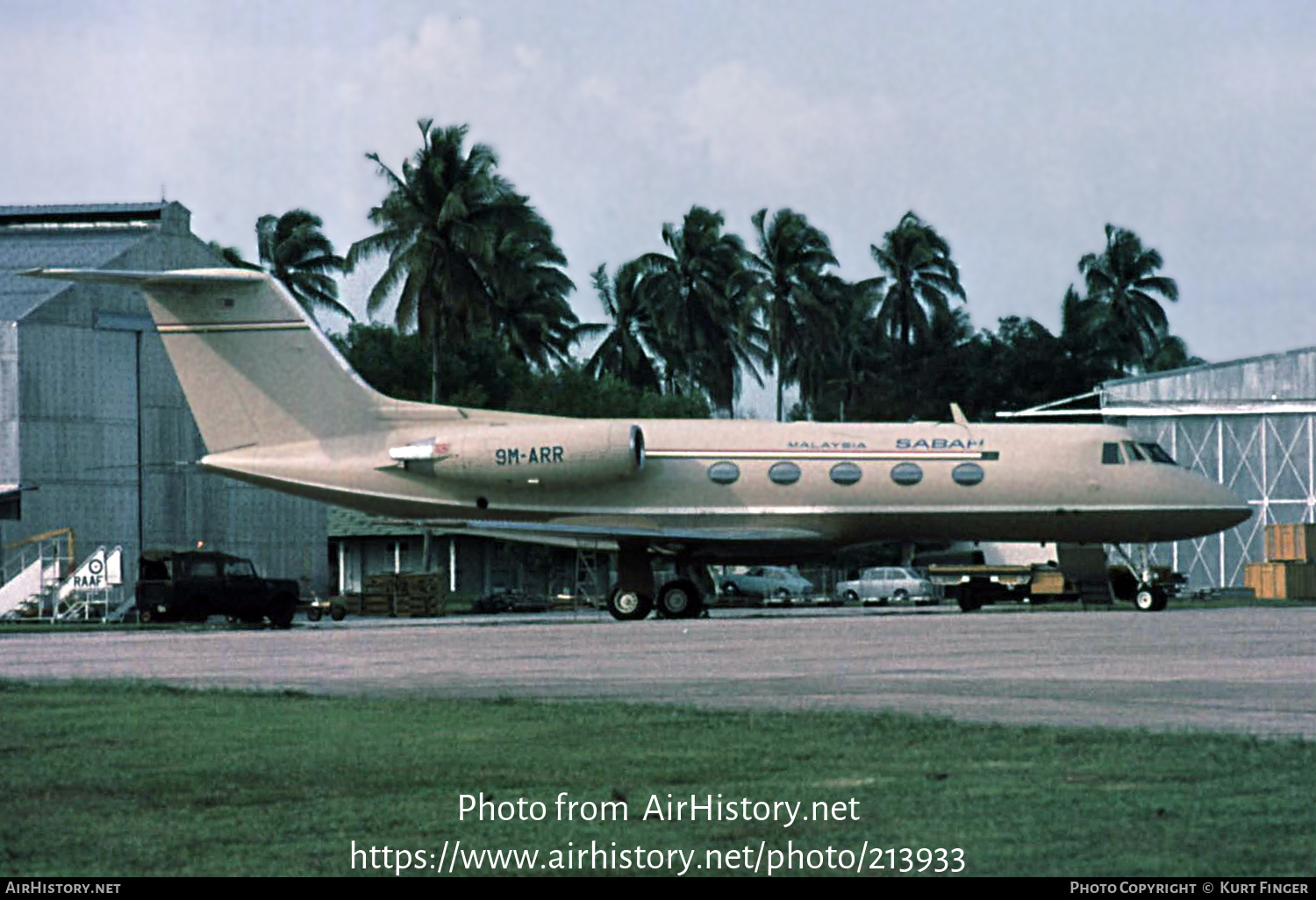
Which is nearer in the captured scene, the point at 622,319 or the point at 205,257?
the point at 205,257

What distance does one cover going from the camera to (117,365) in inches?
2299

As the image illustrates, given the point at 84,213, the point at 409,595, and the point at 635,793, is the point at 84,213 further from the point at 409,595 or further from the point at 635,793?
the point at 635,793

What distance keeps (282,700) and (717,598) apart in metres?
44.1

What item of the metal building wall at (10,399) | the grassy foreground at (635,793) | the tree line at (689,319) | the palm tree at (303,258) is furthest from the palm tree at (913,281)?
the grassy foreground at (635,793)

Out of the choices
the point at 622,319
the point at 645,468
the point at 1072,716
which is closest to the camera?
the point at 1072,716

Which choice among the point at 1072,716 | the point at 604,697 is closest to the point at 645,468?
the point at 604,697

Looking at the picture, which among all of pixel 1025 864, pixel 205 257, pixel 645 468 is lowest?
pixel 1025 864

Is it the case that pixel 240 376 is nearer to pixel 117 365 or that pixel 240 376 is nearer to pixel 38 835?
pixel 117 365

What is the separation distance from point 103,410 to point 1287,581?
3420 centimetres

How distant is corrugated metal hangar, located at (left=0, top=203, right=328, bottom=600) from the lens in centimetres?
5622

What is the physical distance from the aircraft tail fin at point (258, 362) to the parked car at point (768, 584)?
26871 millimetres

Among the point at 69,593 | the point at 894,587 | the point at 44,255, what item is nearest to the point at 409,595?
the point at 69,593

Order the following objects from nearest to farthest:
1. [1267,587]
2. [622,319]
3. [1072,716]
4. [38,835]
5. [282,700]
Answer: [38,835] < [1072,716] < [282,700] < [1267,587] < [622,319]

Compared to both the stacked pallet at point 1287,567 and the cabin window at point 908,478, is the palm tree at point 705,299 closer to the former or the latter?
the stacked pallet at point 1287,567
